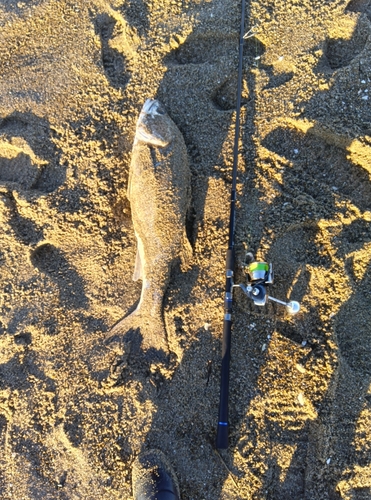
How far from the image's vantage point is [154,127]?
342 cm

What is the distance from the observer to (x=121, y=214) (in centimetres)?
358

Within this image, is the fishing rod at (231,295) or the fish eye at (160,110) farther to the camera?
the fish eye at (160,110)

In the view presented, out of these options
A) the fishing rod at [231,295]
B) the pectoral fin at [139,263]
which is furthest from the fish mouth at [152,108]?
the pectoral fin at [139,263]

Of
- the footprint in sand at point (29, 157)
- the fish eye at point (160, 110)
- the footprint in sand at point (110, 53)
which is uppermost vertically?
the footprint in sand at point (110, 53)

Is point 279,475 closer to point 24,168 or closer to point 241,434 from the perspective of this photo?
point 241,434

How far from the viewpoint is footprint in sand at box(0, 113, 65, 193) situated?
143 inches

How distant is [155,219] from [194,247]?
0.44 m

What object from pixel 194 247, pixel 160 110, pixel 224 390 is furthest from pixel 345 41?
pixel 224 390

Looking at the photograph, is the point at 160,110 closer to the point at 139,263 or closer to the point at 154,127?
the point at 154,127

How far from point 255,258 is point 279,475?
1.77m

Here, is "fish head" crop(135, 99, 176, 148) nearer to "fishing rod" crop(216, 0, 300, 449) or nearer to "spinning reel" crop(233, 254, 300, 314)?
"fishing rod" crop(216, 0, 300, 449)

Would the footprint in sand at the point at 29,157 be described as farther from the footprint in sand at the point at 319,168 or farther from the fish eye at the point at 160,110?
the footprint in sand at the point at 319,168

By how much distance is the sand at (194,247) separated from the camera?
3.16 meters

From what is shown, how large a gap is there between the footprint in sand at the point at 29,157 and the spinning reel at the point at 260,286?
1.98 meters
